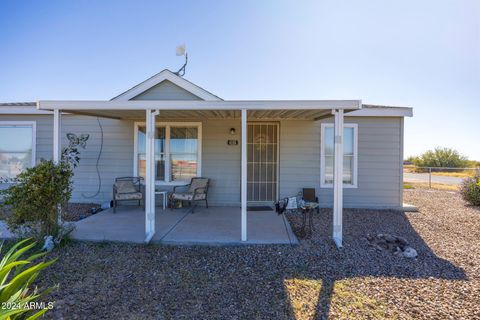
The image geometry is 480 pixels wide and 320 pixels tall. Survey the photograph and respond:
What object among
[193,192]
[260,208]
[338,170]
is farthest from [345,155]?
[193,192]

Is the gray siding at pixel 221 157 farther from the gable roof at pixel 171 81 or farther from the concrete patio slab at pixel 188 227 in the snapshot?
the concrete patio slab at pixel 188 227

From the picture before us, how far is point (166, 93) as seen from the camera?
7.79 metres

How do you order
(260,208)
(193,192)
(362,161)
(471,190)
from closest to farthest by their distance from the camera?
(193,192) < (260,208) < (362,161) < (471,190)

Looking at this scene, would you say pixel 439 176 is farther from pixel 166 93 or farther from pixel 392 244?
pixel 166 93

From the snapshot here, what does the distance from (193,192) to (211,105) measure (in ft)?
10.2

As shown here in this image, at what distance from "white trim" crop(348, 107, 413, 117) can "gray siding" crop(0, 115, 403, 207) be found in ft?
0.61

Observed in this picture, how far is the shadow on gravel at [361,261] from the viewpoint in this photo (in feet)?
11.4

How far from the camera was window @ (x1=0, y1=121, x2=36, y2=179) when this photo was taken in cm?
779

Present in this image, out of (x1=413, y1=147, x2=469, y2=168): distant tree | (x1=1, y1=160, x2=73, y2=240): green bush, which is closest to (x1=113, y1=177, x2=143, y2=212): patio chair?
(x1=1, y1=160, x2=73, y2=240): green bush

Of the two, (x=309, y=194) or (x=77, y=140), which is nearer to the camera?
(x=77, y=140)

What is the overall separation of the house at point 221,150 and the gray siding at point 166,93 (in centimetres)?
3

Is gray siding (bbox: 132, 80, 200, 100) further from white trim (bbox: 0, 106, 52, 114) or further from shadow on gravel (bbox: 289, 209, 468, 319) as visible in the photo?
shadow on gravel (bbox: 289, 209, 468, 319)

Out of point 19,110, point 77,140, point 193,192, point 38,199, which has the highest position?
point 19,110

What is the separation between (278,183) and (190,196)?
8.27 feet
